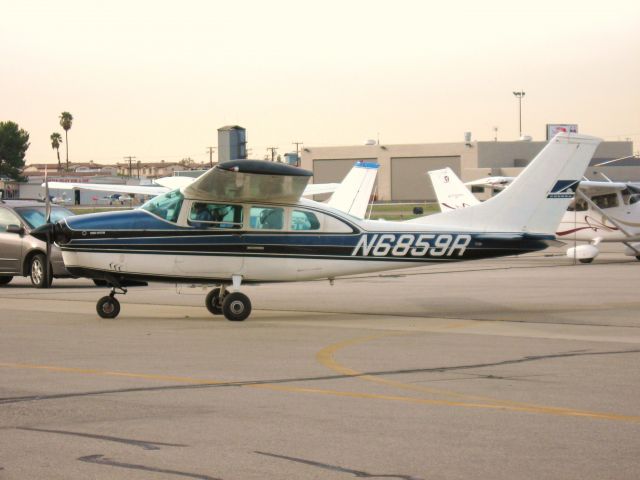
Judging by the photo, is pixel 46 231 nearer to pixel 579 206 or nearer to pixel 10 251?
pixel 10 251

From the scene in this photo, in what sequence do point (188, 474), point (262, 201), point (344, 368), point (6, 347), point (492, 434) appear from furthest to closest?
1. point (262, 201)
2. point (6, 347)
3. point (344, 368)
4. point (492, 434)
5. point (188, 474)

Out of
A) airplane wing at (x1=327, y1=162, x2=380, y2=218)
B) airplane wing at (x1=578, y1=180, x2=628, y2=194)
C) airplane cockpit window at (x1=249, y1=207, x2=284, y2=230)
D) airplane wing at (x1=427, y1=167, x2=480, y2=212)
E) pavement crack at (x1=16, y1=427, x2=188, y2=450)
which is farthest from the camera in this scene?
airplane wing at (x1=427, y1=167, x2=480, y2=212)

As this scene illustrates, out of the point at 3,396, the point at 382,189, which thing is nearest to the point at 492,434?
the point at 3,396

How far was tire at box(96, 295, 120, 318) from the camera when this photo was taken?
15.8 m

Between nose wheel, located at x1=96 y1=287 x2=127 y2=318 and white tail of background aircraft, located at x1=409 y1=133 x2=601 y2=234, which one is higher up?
white tail of background aircraft, located at x1=409 y1=133 x2=601 y2=234

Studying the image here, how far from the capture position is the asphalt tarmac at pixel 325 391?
6.55 metres

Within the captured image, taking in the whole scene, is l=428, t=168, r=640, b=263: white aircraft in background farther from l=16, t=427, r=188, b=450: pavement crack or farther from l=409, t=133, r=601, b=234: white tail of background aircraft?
l=16, t=427, r=188, b=450: pavement crack

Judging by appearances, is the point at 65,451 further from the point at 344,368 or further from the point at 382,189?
the point at 382,189

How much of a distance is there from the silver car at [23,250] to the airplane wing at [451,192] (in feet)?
45.1

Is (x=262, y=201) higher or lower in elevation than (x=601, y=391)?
higher

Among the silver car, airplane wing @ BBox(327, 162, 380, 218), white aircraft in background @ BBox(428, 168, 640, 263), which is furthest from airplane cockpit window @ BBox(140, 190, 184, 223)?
white aircraft in background @ BBox(428, 168, 640, 263)

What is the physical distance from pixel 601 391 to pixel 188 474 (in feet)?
14.3

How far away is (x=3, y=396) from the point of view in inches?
350

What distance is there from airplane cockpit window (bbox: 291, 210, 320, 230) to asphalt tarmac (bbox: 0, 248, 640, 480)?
1.39m
